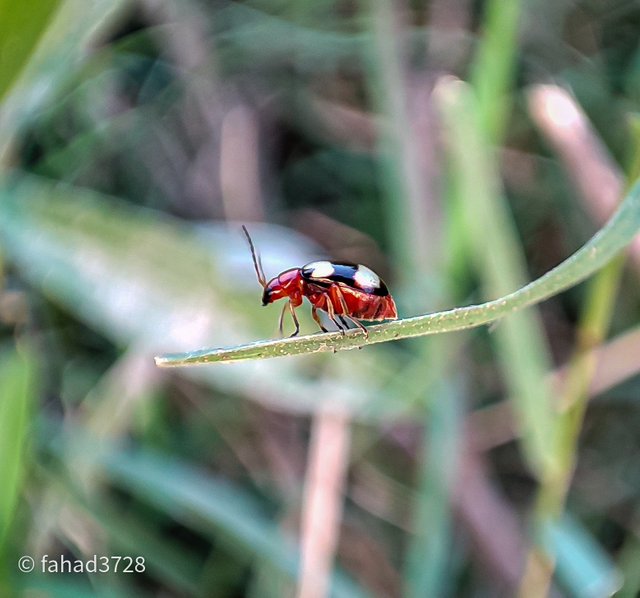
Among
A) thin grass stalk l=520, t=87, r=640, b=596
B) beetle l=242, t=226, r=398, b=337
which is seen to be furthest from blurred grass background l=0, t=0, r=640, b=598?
beetle l=242, t=226, r=398, b=337

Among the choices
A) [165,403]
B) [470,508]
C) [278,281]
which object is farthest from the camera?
[165,403]

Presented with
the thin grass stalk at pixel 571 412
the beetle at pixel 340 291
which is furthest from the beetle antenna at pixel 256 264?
the thin grass stalk at pixel 571 412

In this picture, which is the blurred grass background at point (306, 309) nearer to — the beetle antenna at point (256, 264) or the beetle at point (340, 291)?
the beetle antenna at point (256, 264)

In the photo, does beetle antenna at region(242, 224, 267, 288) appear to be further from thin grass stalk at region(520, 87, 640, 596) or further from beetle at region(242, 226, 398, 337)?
thin grass stalk at region(520, 87, 640, 596)

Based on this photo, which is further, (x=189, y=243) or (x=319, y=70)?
(x=319, y=70)

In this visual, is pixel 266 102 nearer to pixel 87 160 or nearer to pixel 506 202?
pixel 87 160

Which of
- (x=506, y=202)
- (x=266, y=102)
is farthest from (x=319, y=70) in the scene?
(x=506, y=202)

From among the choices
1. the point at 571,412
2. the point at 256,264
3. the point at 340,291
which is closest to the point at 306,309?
the point at 256,264
